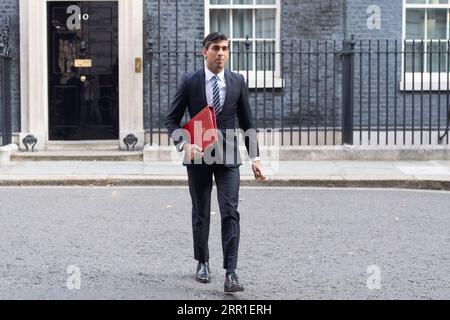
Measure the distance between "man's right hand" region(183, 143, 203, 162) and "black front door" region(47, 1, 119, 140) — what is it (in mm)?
8858

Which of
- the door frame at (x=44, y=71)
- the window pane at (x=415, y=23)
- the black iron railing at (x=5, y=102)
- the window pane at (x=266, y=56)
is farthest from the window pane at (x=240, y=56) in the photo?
the black iron railing at (x=5, y=102)

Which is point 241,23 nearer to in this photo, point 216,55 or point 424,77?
point 424,77

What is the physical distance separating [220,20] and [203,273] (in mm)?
9299

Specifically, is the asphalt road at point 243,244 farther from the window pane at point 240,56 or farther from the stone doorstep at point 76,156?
the window pane at point 240,56

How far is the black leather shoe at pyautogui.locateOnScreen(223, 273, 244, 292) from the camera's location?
620cm

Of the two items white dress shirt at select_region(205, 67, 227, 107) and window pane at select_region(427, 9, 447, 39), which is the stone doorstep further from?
white dress shirt at select_region(205, 67, 227, 107)

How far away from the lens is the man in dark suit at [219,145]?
247 inches

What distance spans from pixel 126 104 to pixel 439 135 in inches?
211

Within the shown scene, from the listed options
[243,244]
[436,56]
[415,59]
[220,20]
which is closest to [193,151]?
[243,244]

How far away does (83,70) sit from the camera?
14.8m

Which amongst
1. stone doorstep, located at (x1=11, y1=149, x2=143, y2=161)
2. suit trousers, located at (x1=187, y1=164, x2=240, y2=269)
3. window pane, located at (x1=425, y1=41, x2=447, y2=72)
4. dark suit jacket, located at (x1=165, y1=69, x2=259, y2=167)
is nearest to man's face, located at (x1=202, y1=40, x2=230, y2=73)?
dark suit jacket, located at (x1=165, y1=69, x2=259, y2=167)

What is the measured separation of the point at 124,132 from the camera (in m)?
14.7
